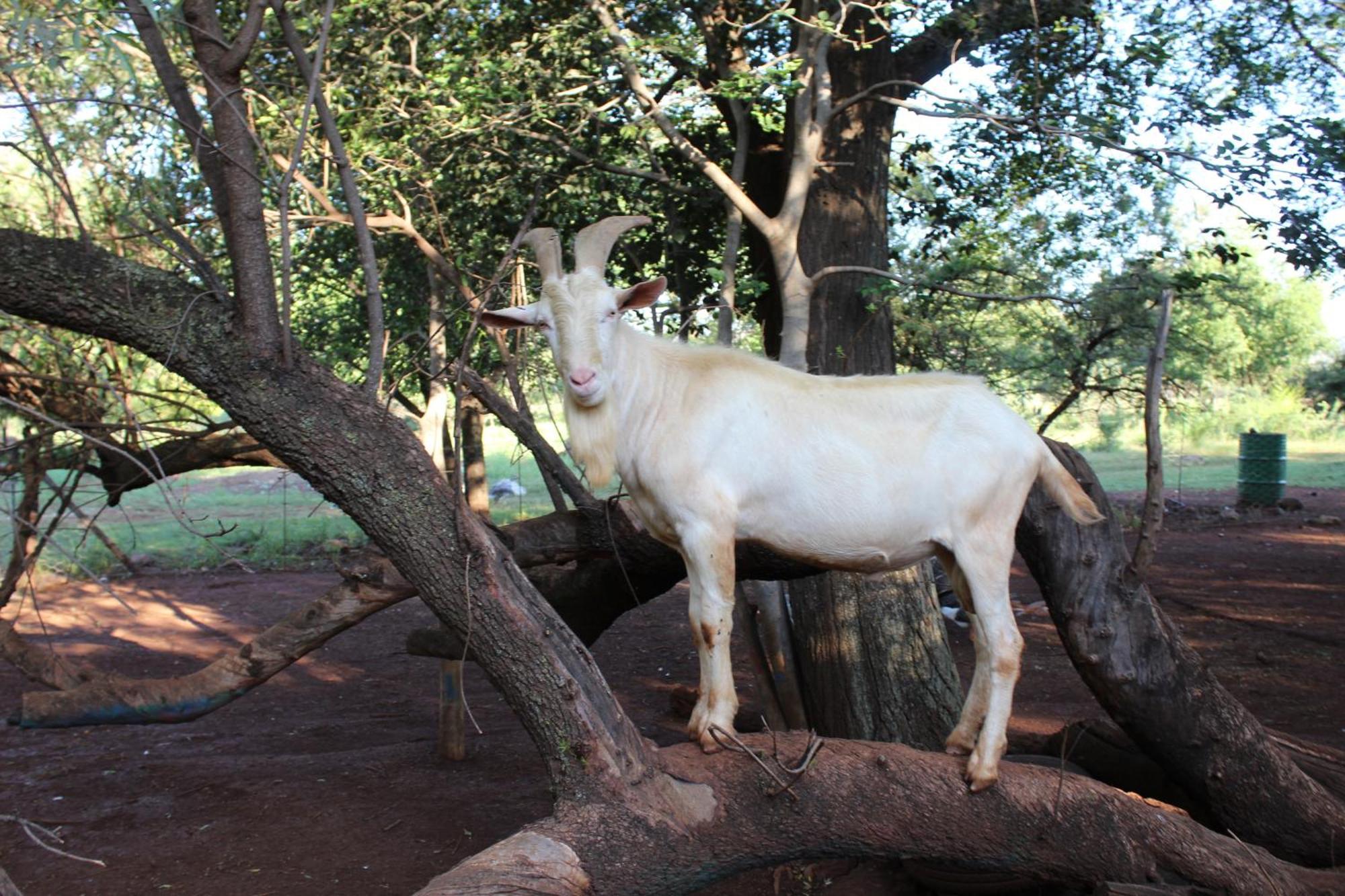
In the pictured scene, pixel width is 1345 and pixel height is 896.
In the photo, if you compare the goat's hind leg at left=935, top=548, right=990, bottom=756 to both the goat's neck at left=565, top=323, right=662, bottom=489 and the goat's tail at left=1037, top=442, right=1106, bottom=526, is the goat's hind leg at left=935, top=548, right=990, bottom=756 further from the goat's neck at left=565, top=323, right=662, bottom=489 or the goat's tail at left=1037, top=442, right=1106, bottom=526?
the goat's neck at left=565, top=323, right=662, bottom=489

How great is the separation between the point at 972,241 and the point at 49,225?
6.52 meters

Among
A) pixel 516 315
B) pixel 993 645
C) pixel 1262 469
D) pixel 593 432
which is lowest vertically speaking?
pixel 1262 469

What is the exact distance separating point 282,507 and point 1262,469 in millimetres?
16435

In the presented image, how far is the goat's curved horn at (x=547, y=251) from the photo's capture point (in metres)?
4.24

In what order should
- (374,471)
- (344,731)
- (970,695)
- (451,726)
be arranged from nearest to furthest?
(374,471) → (970,695) → (451,726) → (344,731)

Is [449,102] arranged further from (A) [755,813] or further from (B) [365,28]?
(A) [755,813]

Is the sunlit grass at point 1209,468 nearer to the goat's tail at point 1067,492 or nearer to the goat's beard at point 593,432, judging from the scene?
the goat's tail at point 1067,492

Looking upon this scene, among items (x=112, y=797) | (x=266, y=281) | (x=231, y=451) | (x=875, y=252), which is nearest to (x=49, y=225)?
(x=231, y=451)

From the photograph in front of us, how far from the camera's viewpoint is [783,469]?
165 inches

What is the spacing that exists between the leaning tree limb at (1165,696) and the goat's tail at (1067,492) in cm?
43

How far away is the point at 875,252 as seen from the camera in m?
8.21

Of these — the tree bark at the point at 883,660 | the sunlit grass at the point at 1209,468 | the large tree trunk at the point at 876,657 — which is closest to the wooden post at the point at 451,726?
the large tree trunk at the point at 876,657

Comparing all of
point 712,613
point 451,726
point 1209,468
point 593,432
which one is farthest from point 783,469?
point 1209,468

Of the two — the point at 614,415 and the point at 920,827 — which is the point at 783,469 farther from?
the point at 920,827
